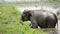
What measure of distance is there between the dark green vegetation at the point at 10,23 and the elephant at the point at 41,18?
9.4 inches

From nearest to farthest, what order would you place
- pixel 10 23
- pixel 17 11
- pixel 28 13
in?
pixel 10 23 → pixel 17 11 → pixel 28 13

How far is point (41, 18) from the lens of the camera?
255 centimetres

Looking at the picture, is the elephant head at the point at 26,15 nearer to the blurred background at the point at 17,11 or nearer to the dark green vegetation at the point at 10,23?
the blurred background at the point at 17,11

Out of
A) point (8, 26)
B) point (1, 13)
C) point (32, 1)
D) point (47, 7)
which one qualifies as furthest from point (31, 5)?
point (8, 26)

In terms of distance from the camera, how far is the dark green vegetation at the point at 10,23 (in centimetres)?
174

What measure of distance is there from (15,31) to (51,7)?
0.86m

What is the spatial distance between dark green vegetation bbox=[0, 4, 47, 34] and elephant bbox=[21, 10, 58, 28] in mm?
239

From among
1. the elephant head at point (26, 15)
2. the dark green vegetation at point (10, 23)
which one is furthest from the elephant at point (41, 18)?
the dark green vegetation at point (10, 23)

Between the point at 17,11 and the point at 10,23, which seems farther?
the point at 17,11

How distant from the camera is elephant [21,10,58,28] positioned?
2.43m

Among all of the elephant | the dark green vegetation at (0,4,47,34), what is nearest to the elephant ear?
the elephant

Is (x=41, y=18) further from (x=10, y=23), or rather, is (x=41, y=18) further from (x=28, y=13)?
(x=10, y=23)

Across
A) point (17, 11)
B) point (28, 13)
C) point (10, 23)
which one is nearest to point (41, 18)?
point (28, 13)

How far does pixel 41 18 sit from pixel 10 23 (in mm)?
769
